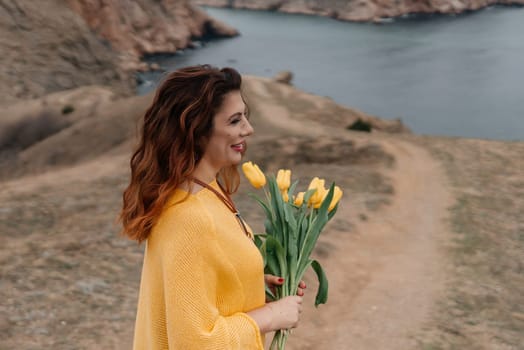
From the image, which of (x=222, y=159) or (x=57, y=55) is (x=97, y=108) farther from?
(x=222, y=159)

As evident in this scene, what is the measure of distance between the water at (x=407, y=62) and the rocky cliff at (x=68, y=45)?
4.71 m

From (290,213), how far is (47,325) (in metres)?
7.35

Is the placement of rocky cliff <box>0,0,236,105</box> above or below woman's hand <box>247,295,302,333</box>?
below

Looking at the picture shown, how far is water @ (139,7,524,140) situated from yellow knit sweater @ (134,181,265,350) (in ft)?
168

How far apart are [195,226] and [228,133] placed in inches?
22.2

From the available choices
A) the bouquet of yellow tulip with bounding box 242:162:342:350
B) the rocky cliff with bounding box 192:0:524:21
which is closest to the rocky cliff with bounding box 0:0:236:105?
the rocky cliff with bounding box 192:0:524:21

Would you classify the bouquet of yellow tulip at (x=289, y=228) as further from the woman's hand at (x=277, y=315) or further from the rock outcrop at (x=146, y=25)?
the rock outcrop at (x=146, y=25)

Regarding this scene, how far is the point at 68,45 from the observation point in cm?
6159

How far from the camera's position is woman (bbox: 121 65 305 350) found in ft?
10.7

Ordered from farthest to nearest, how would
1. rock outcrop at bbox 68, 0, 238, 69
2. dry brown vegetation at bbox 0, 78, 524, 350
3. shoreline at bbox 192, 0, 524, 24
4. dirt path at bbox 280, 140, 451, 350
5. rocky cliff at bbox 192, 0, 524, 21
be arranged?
rocky cliff at bbox 192, 0, 524, 21, shoreline at bbox 192, 0, 524, 24, rock outcrop at bbox 68, 0, 238, 69, dirt path at bbox 280, 140, 451, 350, dry brown vegetation at bbox 0, 78, 524, 350

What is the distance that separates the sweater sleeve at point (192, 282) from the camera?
3.23 metres

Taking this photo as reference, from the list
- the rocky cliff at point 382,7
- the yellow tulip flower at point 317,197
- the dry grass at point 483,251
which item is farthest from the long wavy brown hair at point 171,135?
the rocky cliff at point 382,7

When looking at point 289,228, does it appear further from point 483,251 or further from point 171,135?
point 483,251

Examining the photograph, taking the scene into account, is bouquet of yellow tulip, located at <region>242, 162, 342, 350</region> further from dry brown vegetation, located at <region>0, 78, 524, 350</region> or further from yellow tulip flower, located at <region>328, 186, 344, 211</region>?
dry brown vegetation, located at <region>0, 78, 524, 350</region>
